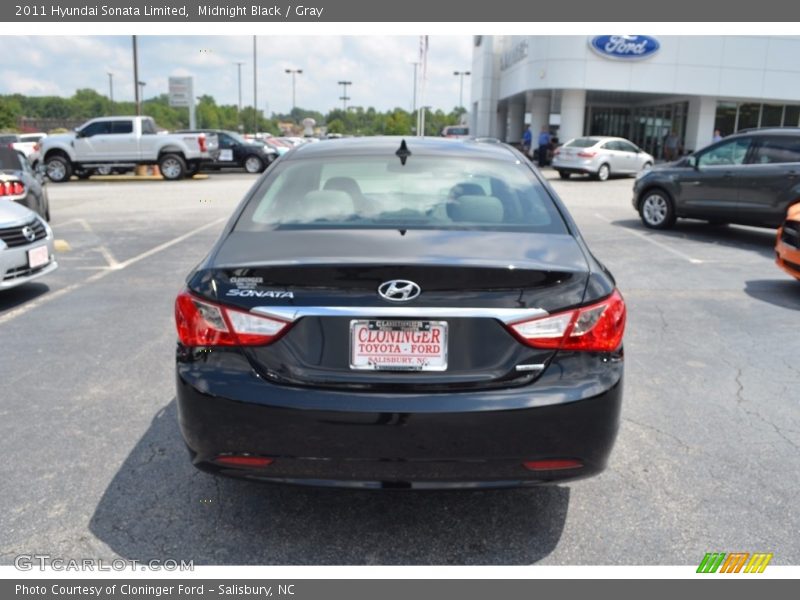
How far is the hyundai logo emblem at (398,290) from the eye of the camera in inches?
104

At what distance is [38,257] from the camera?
7121 mm

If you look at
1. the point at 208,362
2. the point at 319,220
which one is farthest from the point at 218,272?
the point at 319,220

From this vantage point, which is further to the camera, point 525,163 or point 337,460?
point 525,163

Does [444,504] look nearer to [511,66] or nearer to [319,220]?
[319,220]

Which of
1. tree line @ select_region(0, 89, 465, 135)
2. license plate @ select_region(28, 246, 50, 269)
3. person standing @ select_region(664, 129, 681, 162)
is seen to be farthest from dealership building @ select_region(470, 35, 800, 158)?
tree line @ select_region(0, 89, 465, 135)

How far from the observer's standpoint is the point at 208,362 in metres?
2.76

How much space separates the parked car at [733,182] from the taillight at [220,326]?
964cm

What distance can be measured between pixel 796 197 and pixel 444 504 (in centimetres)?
895

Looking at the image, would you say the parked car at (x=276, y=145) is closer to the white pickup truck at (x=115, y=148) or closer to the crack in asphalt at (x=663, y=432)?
the white pickup truck at (x=115, y=148)

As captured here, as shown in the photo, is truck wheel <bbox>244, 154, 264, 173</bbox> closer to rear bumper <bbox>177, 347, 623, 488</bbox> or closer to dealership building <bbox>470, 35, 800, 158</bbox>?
dealership building <bbox>470, 35, 800, 158</bbox>

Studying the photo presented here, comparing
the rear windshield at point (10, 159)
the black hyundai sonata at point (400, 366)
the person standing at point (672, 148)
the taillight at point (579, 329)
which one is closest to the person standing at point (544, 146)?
the person standing at point (672, 148)

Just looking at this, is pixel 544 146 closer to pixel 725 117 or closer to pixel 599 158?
pixel 599 158

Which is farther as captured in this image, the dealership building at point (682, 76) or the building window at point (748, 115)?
the building window at point (748, 115)

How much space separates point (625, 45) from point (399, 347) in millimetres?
34010
